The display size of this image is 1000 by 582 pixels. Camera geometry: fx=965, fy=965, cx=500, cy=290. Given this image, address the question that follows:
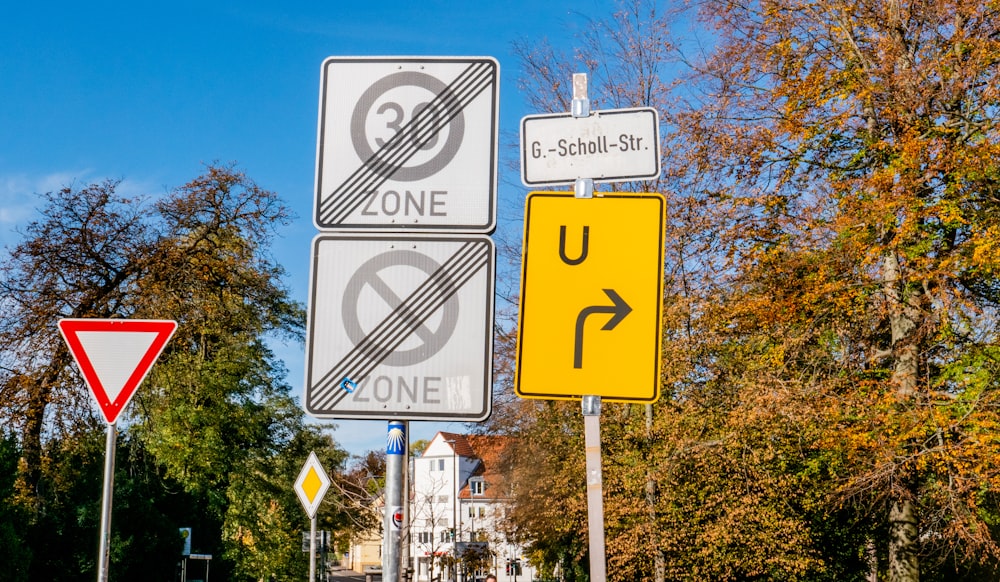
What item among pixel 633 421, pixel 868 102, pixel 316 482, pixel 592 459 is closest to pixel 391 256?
pixel 592 459

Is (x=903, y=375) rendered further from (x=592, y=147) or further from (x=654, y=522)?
(x=592, y=147)

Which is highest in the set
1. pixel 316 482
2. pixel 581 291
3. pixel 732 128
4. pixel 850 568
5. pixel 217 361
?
pixel 732 128

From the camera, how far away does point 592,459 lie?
11.2ft

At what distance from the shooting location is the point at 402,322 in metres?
2.90

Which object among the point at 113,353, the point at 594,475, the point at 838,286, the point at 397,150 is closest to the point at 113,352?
the point at 113,353

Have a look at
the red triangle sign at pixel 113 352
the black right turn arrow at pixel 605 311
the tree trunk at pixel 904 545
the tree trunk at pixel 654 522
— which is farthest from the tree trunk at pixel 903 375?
the black right turn arrow at pixel 605 311

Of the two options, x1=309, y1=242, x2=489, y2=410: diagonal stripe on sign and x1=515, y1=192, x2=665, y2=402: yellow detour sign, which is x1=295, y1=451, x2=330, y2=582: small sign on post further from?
x1=309, y1=242, x2=489, y2=410: diagonal stripe on sign

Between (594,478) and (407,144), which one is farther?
(594,478)

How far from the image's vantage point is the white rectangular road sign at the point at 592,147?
12.0 feet

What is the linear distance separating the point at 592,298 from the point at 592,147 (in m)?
0.66

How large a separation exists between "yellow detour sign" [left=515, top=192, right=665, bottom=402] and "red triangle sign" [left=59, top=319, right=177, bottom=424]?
3038 mm

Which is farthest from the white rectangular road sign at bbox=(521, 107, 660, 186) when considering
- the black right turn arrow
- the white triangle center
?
the white triangle center

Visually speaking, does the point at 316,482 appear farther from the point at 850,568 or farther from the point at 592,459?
the point at 850,568

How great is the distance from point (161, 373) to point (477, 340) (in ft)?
63.7
